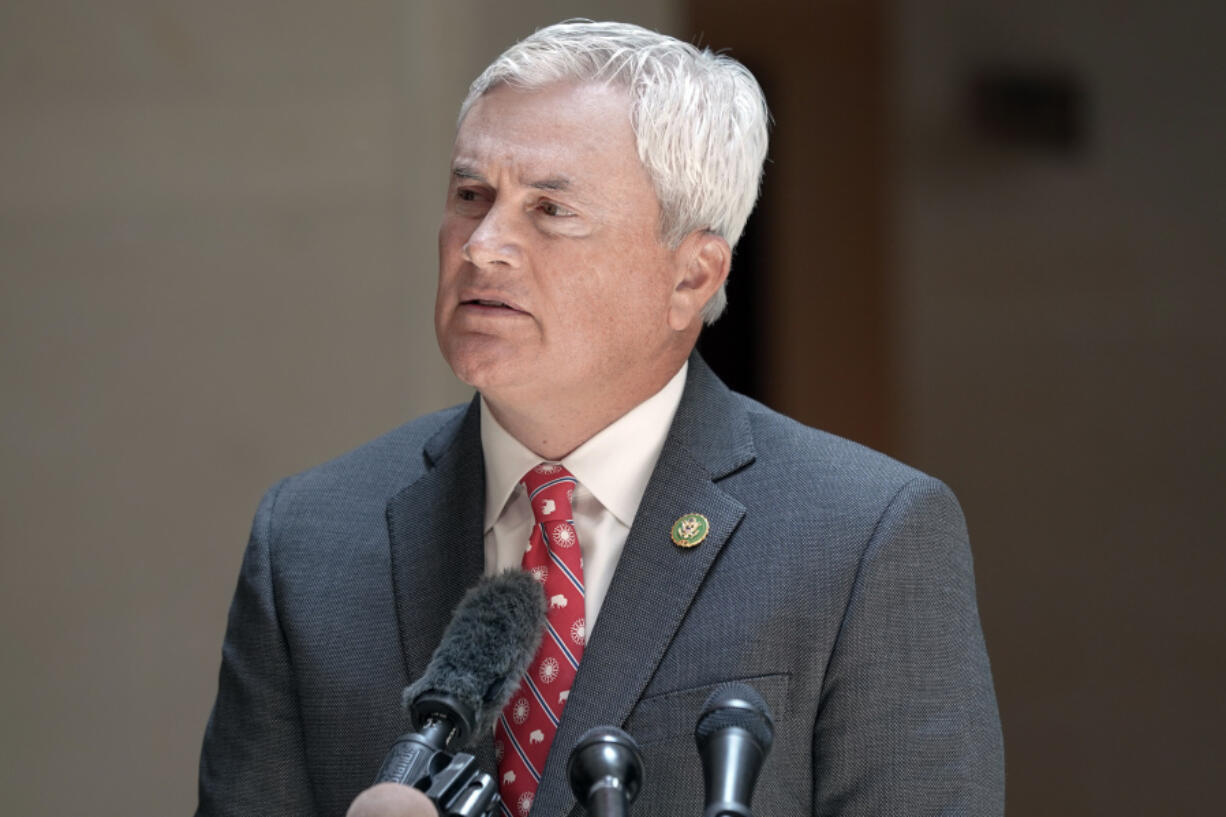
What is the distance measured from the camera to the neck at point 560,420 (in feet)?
6.67

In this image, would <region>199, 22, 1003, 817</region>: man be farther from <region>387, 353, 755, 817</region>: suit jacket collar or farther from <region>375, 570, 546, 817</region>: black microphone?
<region>375, 570, 546, 817</region>: black microphone

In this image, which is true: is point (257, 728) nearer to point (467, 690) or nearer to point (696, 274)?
point (467, 690)

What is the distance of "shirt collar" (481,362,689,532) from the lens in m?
2.05

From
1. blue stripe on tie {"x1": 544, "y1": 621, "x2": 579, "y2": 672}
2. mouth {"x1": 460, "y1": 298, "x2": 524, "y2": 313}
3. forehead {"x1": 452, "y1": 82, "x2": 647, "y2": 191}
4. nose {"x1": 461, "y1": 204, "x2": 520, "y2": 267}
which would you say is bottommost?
blue stripe on tie {"x1": 544, "y1": 621, "x2": 579, "y2": 672}

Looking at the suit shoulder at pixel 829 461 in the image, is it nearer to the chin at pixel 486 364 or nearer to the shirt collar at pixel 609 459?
the shirt collar at pixel 609 459

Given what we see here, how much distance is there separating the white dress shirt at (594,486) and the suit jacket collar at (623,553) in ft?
0.09

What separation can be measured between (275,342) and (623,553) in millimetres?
1999

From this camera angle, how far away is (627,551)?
1.97 meters

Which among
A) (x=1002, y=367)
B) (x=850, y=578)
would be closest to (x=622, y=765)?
(x=850, y=578)

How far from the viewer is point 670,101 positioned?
205 centimetres

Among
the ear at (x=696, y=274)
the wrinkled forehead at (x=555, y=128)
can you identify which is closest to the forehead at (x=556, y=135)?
the wrinkled forehead at (x=555, y=128)

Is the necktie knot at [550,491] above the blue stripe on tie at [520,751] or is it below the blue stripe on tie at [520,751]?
above

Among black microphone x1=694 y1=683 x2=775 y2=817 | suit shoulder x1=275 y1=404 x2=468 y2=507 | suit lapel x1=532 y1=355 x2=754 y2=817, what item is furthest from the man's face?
black microphone x1=694 y1=683 x2=775 y2=817

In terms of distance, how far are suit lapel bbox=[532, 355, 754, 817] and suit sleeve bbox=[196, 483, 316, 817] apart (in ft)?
1.28
